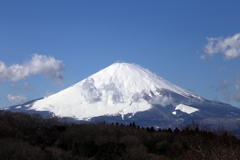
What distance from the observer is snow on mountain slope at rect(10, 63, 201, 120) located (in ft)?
589

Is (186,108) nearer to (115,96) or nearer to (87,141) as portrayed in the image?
(115,96)

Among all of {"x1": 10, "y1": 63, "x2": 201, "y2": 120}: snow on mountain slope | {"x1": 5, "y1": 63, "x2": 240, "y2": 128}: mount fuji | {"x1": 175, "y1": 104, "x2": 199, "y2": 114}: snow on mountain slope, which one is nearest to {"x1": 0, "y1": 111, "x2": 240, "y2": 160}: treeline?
{"x1": 5, "y1": 63, "x2": 240, "y2": 128}: mount fuji

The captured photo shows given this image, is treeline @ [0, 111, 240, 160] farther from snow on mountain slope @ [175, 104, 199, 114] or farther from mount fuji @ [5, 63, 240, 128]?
snow on mountain slope @ [175, 104, 199, 114]

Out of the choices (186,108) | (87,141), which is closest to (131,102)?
(186,108)

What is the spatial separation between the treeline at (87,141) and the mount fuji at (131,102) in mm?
129353

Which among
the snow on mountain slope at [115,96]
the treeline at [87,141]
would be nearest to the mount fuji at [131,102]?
the snow on mountain slope at [115,96]

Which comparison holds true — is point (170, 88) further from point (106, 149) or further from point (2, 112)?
point (106, 149)

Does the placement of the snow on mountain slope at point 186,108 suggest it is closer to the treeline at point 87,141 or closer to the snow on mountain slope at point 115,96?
the snow on mountain slope at point 115,96

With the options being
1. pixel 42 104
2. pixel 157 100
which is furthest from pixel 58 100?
pixel 157 100

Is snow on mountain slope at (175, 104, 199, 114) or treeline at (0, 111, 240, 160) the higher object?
snow on mountain slope at (175, 104, 199, 114)

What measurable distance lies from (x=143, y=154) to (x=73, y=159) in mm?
4899

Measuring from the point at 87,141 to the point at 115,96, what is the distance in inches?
6019

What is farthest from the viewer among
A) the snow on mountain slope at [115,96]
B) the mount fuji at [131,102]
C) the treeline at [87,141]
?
the snow on mountain slope at [115,96]

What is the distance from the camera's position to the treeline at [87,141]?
28375 mm
